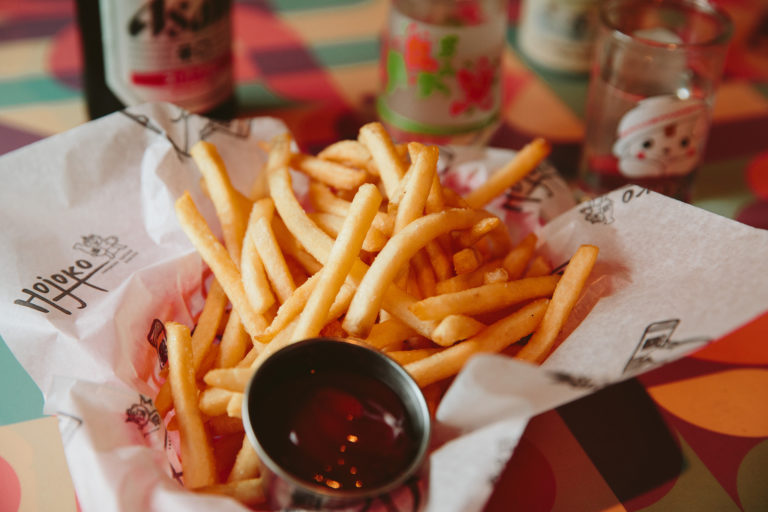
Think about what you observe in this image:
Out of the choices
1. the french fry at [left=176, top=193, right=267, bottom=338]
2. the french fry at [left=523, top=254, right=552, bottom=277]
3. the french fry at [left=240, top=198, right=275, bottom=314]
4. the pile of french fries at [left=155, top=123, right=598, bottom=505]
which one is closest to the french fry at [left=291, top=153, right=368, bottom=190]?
the pile of french fries at [left=155, top=123, right=598, bottom=505]

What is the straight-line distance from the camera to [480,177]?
147 cm

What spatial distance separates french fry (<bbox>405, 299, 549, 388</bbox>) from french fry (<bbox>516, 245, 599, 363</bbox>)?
0.7 inches

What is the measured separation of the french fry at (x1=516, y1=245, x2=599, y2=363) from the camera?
1.06 m

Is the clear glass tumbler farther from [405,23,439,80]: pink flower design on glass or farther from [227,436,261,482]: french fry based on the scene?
[227,436,261,482]: french fry

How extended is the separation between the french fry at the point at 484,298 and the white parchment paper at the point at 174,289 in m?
0.08

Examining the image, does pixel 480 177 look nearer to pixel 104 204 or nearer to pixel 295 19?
pixel 104 204

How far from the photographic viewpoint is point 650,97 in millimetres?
1580

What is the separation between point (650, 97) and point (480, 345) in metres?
0.83

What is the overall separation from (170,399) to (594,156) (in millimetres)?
1093

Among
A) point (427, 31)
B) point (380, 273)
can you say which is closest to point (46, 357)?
point (380, 273)

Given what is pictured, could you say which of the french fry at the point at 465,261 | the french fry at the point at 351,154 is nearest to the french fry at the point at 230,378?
the french fry at the point at 465,261

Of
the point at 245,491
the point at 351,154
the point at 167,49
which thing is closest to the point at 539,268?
the point at 351,154

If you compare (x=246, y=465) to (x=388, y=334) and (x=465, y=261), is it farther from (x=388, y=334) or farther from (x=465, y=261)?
(x=465, y=261)

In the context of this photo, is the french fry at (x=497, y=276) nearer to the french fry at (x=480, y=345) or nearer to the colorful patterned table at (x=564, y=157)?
the french fry at (x=480, y=345)
